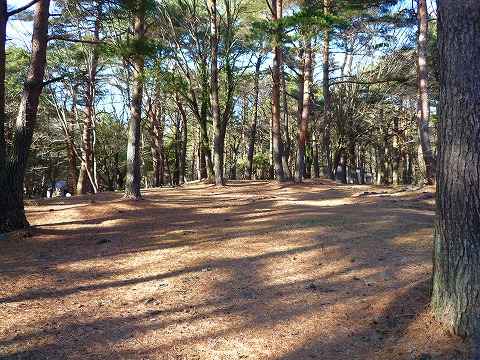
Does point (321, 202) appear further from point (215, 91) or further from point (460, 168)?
point (460, 168)

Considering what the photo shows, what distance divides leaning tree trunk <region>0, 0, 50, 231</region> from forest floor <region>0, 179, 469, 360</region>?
470 millimetres

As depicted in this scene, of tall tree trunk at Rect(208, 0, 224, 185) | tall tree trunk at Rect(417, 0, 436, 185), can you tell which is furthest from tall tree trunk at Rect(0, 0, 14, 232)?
tall tree trunk at Rect(417, 0, 436, 185)

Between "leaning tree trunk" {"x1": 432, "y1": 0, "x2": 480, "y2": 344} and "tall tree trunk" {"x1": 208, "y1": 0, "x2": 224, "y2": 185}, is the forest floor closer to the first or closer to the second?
"leaning tree trunk" {"x1": 432, "y1": 0, "x2": 480, "y2": 344}

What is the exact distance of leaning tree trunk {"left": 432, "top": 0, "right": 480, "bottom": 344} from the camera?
129 inches

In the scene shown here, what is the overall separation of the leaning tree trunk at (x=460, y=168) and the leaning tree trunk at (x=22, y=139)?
7.14 m

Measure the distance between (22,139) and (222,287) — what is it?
204 inches

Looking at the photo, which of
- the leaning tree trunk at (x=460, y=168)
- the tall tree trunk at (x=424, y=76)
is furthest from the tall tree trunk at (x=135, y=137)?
the leaning tree trunk at (x=460, y=168)

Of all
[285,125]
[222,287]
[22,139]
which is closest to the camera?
[222,287]

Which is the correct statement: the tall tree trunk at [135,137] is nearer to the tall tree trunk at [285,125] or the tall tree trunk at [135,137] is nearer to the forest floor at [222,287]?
the forest floor at [222,287]

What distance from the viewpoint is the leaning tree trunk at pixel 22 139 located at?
732 cm

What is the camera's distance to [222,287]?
5242 millimetres

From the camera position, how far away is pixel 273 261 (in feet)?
20.6

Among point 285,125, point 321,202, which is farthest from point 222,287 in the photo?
point 285,125

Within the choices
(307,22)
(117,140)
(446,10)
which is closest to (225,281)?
(446,10)
